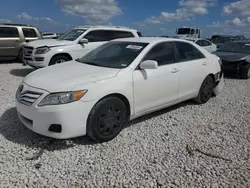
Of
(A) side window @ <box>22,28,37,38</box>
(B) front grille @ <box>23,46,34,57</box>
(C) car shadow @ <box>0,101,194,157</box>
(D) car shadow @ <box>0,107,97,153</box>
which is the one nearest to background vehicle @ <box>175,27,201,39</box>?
(A) side window @ <box>22,28,37,38</box>

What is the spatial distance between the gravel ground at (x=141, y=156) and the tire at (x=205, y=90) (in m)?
0.76

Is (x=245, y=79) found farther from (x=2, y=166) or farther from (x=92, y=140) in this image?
(x=2, y=166)

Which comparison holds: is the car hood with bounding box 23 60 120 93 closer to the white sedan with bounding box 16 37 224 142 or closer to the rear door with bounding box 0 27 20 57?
the white sedan with bounding box 16 37 224 142

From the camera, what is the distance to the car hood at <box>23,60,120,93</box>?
310cm

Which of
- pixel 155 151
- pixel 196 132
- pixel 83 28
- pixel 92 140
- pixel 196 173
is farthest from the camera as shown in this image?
pixel 83 28

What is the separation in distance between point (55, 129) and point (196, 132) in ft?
Answer: 7.60

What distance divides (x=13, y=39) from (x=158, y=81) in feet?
30.1

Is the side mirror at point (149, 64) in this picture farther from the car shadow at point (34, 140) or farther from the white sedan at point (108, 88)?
the car shadow at point (34, 140)

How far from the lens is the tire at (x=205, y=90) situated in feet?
16.8

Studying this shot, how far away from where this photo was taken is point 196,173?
2756 millimetres

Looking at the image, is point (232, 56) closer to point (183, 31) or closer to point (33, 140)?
point (33, 140)

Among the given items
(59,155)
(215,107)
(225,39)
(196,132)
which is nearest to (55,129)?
(59,155)

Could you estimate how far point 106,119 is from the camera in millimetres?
3330

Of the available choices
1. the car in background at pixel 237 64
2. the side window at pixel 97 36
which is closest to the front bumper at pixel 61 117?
the side window at pixel 97 36
